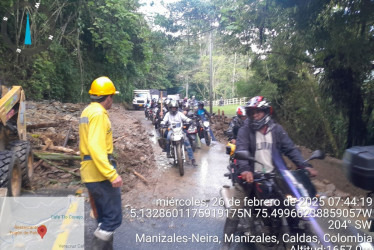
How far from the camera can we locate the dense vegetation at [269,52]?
664cm

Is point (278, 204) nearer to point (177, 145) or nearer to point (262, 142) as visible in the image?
point (262, 142)

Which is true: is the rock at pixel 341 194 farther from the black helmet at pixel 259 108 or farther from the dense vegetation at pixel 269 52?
the black helmet at pixel 259 108

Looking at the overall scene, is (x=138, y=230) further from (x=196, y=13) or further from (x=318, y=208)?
(x=196, y=13)

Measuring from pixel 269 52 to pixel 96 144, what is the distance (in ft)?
24.4

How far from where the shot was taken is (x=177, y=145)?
8.09 m

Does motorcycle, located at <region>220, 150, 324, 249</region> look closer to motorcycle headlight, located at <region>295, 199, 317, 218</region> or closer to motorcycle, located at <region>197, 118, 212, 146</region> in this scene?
motorcycle headlight, located at <region>295, 199, 317, 218</region>

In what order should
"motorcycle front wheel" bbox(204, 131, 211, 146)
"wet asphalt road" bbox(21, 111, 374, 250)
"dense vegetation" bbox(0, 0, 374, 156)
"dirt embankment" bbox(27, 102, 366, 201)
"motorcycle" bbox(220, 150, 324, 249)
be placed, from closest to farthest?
"motorcycle" bbox(220, 150, 324, 249) → "wet asphalt road" bbox(21, 111, 374, 250) → "dirt embankment" bbox(27, 102, 366, 201) → "dense vegetation" bbox(0, 0, 374, 156) → "motorcycle front wheel" bbox(204, 131, 211, 146)

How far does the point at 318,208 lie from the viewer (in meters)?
2.96

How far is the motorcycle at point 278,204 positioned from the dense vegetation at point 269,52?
4.26 m

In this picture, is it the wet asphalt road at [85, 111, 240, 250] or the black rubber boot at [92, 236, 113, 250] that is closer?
the black rubber boot at [92, 236, 113, 250]

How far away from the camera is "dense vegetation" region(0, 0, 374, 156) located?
664cm

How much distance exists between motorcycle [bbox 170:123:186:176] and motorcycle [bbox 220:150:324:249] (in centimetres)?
390

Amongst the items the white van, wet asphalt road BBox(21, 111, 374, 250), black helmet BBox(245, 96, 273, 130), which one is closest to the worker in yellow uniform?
wet asphalt road BBox(21, 111, 374, 250)

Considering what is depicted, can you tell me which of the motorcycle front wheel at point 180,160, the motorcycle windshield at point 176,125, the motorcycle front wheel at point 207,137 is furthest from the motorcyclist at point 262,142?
the motorcycle front wheel at point 207,137
